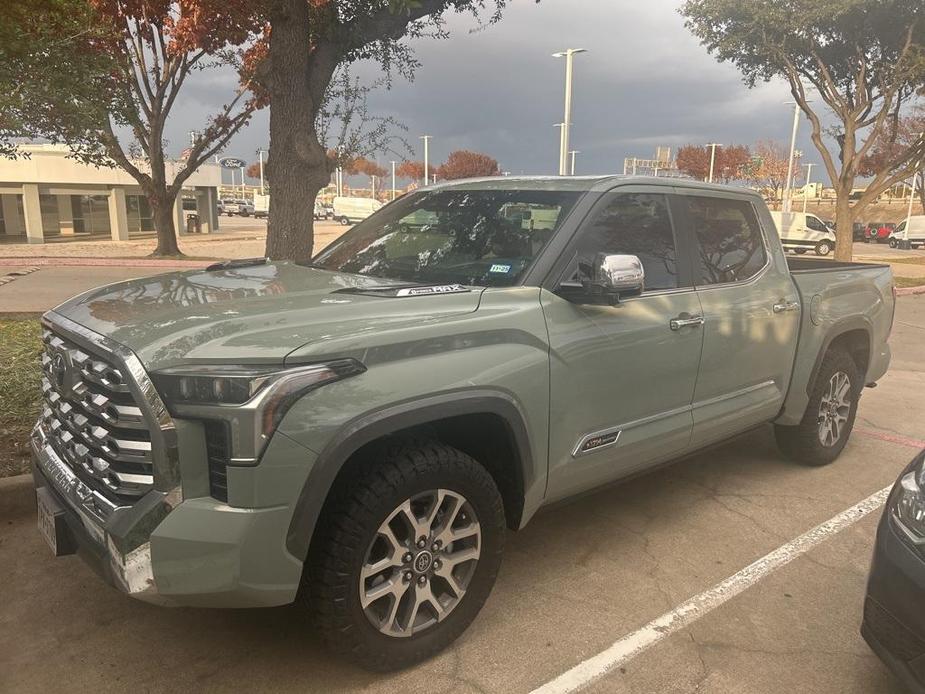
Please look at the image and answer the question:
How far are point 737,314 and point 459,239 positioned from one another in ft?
5.21

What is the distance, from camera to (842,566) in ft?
11.7

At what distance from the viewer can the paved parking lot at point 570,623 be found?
2672 mm

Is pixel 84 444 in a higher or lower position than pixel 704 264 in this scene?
lower

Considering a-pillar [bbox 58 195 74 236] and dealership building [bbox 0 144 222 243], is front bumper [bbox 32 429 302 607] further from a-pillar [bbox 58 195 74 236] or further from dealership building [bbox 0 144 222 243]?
a-pillar [bbox 58 195 74 236]

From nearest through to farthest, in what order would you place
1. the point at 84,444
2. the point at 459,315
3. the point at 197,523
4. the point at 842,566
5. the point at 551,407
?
the point at 197,523 → the point at 84,444 → the point at 459,315 → the point at 551,407 → the point at 842,566

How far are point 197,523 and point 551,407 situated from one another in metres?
1.42

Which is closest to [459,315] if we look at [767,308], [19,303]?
[767,308]

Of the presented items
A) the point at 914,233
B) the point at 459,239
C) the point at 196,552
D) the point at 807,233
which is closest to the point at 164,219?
the point at 459,239

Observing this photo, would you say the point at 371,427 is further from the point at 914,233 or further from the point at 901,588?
the point at 914,233

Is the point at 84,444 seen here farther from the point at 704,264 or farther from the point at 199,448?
the point at 704,264

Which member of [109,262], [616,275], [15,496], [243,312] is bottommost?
[109,262]

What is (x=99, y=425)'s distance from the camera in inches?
92.8

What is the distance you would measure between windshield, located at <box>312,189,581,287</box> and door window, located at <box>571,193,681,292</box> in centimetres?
17

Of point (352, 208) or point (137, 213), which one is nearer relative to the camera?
point (137, 213)
